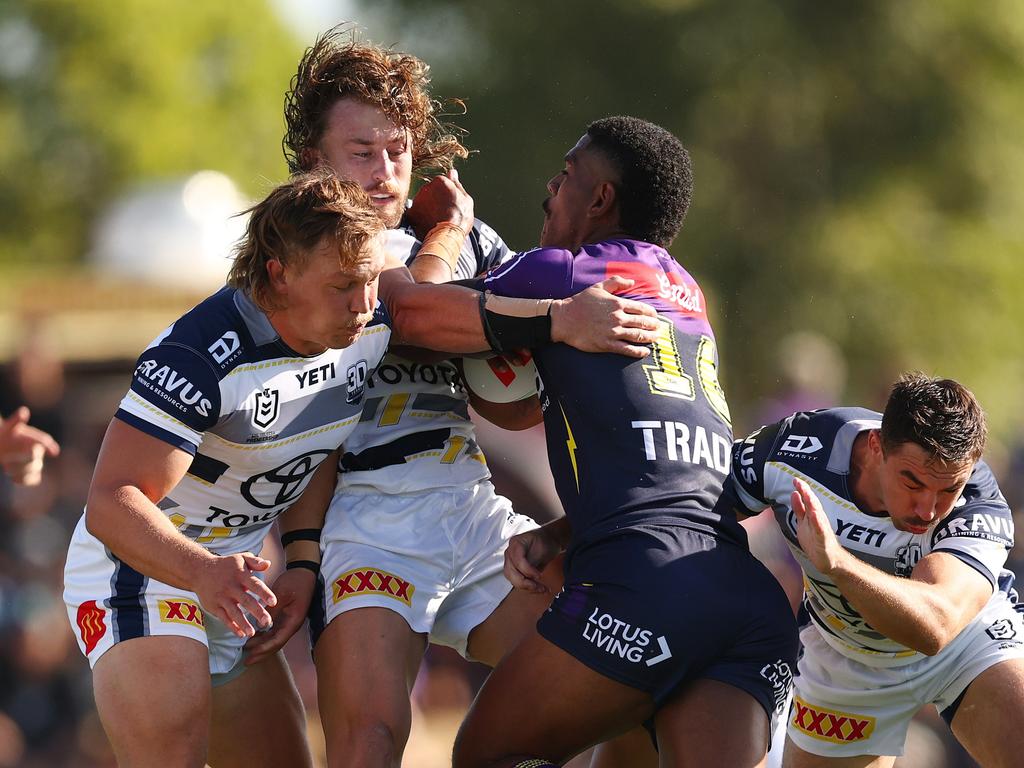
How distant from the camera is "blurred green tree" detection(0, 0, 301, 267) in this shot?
26.7 metres

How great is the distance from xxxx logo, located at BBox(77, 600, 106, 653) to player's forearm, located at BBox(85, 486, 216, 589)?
391 millimetres

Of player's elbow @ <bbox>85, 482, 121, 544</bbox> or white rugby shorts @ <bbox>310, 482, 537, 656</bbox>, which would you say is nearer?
player's elbow @ <bbox>85, 482, 121, 544</bbox>

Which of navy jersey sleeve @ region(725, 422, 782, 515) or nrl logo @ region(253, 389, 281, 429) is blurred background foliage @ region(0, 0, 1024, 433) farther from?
nrl logo @ region(253, 389, 281, 429)

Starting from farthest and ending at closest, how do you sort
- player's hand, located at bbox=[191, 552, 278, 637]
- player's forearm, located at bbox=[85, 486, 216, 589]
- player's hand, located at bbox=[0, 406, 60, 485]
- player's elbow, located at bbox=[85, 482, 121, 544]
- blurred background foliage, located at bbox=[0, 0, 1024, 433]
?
1. blurred background foliage, located at bbox=[0, 0, 1024, 433]
2. player's hand, located at bbox=[0, 406, 60, 485]
3. player's elbow, located at bbox=[85, 482, 121, 544]
4. player's forearm, located at bbox=[85, 486, 216, 589]
5. player's hand, located at bbox=[191, 552, 278, 637]

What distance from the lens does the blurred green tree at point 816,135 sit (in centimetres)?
1841

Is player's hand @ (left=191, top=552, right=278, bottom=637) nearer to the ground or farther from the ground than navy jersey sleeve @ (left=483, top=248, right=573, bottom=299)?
nearer to the ground

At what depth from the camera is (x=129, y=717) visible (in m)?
4.07

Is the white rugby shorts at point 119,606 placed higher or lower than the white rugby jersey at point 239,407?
lower

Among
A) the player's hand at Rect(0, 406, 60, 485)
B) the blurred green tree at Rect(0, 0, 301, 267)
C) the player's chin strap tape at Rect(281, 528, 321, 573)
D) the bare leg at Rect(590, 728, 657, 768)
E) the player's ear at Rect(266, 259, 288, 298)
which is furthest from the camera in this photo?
the blurred green tree at Rect(0, 0, 301, 267)

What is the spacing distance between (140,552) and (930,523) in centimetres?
250

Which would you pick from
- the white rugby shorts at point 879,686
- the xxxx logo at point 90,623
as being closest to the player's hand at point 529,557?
the xxxx logo at point 90,623

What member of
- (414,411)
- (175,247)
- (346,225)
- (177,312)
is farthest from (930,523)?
(175,247)

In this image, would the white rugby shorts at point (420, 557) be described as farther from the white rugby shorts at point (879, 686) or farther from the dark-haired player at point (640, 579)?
the white rugby shorts at point (879, 686)

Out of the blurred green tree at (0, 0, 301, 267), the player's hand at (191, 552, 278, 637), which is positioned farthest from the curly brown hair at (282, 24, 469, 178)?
the blurred green tree at (0, 0, 301, 267)
